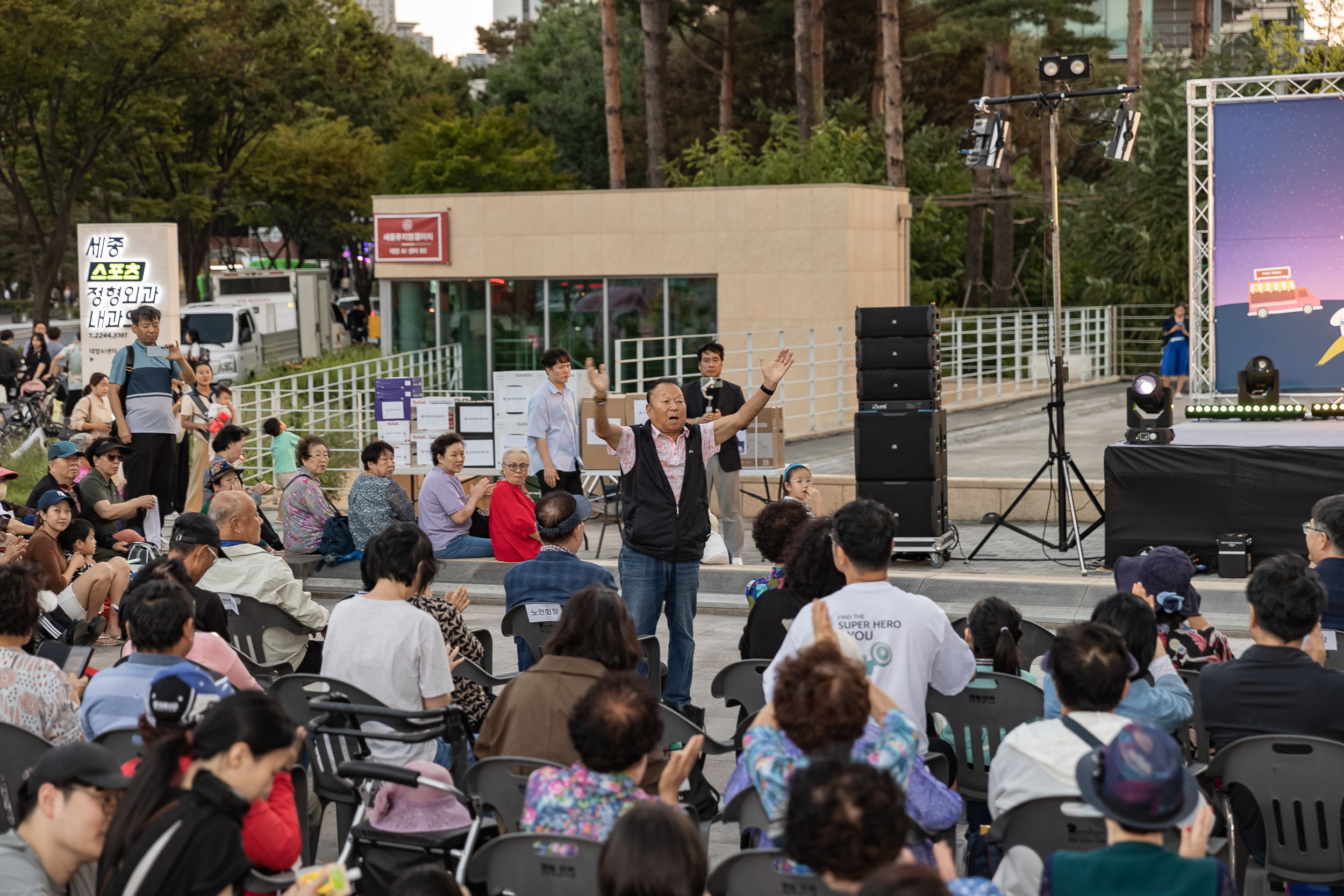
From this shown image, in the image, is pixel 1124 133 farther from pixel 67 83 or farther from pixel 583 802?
pixel 67 83

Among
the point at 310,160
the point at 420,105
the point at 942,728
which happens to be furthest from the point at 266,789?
the point at 420,105

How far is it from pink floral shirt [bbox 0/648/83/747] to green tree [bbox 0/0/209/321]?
81.7ft

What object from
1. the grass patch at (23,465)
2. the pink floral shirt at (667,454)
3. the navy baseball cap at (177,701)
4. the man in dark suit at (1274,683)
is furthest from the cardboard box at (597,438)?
the navy baseball cap at (177,701)

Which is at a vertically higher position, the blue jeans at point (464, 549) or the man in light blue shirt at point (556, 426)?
the man in light blue shirt at point (556, 426)

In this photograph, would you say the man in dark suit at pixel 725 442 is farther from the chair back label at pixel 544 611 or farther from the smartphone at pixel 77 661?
the smartphone at pixel 77 661

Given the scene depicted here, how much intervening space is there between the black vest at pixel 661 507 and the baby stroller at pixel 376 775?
244 cm

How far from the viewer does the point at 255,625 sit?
6.27 meters

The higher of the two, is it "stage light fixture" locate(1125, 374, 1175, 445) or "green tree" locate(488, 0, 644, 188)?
"green tree" locate(488, 0, 644, 188)

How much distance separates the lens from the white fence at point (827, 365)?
18.5 m

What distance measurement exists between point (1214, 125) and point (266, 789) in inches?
523

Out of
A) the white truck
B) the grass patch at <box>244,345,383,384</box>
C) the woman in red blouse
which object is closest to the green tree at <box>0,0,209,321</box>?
the white truck

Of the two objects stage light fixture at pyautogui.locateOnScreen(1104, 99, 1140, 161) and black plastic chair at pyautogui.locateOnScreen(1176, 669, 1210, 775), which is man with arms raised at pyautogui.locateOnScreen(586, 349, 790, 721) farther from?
stage light fixture at pyautogui.locateOnScreen(1104, 99, 1140, 161)

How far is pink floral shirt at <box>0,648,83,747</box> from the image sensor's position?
4344 mm

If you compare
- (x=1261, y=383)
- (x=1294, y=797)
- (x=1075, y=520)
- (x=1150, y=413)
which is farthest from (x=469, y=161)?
(x=1294, y=797)
